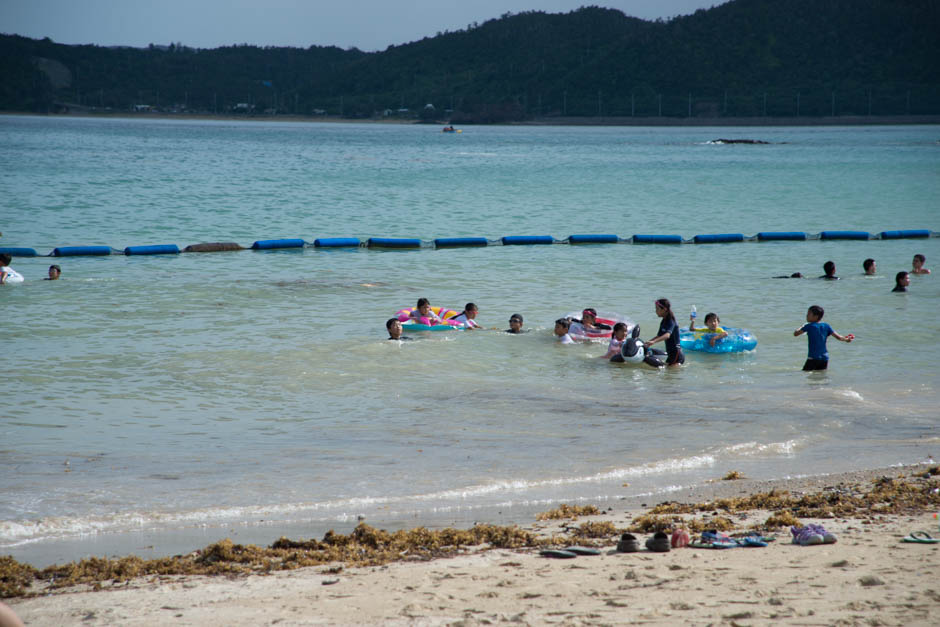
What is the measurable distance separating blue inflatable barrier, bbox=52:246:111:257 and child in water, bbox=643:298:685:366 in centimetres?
1629

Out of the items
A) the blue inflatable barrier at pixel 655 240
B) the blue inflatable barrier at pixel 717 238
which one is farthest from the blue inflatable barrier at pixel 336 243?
the blue inflatable barrier at pixel 717 238

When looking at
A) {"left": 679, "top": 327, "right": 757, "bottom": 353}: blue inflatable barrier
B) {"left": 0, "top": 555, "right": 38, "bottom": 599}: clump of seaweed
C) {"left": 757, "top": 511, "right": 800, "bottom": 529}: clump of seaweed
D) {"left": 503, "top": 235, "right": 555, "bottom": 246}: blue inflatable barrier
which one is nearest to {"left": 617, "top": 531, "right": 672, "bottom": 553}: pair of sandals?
{"left": 757, "top": 511, "right": 800, "bottom": 529}: clump of seaweed

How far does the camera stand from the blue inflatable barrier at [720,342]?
12914 mm

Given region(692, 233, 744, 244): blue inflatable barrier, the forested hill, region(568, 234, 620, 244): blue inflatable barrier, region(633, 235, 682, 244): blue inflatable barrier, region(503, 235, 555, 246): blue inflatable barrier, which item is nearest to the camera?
region(503, 235, 555, 246): blue inflatable barrier

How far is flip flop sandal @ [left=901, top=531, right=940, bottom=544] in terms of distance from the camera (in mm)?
5699

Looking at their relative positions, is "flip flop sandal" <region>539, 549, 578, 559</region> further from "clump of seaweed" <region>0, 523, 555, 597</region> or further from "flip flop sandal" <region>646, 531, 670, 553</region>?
"flip flop sandal" <region>646, 531, 670, 553</region>

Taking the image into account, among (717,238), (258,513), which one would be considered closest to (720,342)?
(258,513)

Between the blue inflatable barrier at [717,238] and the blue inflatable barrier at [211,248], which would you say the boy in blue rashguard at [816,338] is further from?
the blue inflatable barrier at [211,248]

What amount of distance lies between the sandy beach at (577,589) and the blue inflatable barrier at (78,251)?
19308 mm

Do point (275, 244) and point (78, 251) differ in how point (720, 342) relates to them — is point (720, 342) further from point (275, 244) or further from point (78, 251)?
point (78, 251)

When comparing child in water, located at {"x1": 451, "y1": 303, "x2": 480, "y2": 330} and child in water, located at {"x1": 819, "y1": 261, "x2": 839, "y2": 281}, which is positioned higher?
child in water, located at {"x1": 819, "y1": 261, "x2": 839, "y2": 281}

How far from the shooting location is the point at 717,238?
27750 millimetres

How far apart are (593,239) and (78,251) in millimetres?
13789

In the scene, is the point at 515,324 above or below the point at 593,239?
below
